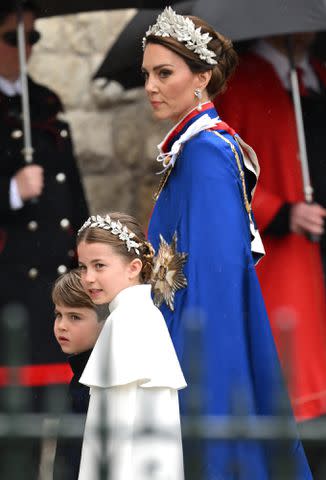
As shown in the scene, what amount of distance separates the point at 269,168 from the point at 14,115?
1.04m

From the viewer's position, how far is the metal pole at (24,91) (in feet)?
19.5

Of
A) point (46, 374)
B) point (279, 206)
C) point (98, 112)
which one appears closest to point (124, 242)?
point (279, 206)

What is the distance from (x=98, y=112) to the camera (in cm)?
776

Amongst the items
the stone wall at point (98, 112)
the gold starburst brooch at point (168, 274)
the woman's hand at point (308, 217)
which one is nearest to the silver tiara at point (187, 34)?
the gold starburst brooch at point (168, 274)

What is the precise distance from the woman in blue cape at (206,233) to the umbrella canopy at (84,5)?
1.61m

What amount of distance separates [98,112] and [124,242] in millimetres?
3774

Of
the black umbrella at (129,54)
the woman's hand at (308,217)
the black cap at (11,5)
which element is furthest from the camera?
the black umbrella at (129,54)

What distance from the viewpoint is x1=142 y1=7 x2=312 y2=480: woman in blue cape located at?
432 cm

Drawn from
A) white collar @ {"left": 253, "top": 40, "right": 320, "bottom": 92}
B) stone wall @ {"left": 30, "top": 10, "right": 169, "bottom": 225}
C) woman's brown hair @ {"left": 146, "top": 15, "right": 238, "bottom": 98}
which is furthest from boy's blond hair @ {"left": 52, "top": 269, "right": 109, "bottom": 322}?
stone wall @ {"left": 30, "top": 10, "right": 169, "bottom": 225}

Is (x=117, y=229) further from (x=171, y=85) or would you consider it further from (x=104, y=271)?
(x=171, y=85)

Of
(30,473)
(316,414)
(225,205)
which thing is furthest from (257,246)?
(30,473)

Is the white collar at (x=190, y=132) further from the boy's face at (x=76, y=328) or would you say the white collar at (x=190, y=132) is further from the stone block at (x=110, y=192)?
the stone block at (x=110, y=192)

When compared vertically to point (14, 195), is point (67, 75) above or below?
above

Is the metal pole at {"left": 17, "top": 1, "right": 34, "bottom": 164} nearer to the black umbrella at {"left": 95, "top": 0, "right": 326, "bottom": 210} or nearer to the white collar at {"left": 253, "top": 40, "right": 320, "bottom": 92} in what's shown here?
the black umbrella at {"left": 95, "top": 0, "right": 326, "bottom": 210}
